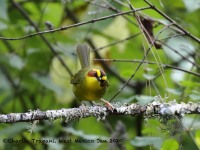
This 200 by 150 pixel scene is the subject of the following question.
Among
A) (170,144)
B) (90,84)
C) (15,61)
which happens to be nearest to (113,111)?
(170,144)

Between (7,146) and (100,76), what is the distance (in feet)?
4.94

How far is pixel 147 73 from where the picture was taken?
12.2ft

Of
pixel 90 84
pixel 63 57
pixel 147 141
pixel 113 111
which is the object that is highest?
pixel 63 57

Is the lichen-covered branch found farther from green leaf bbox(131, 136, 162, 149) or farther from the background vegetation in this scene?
the background vegetation

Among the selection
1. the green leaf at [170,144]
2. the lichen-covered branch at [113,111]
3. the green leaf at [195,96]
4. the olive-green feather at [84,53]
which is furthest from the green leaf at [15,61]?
the green leaf at [170,144]

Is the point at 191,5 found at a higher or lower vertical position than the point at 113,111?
higher

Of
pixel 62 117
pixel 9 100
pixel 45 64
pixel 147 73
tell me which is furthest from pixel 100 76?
pixel 9 100

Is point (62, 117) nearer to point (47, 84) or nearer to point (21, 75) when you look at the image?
point (47, 84)

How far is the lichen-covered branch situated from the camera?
2785 millimetres

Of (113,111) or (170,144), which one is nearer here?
(170,144)

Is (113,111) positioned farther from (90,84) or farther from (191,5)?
(191,5)

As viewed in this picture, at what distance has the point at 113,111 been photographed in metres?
2.96

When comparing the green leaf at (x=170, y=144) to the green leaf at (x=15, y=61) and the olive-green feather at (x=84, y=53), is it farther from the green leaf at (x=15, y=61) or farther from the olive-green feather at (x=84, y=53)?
the green leaf at (x=15, y=61)

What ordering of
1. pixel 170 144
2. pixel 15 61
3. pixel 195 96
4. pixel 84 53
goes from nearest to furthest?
1. pixel 170 144
2. pixel 195 96
3. pixel 84 53
4. pixel 15 61
